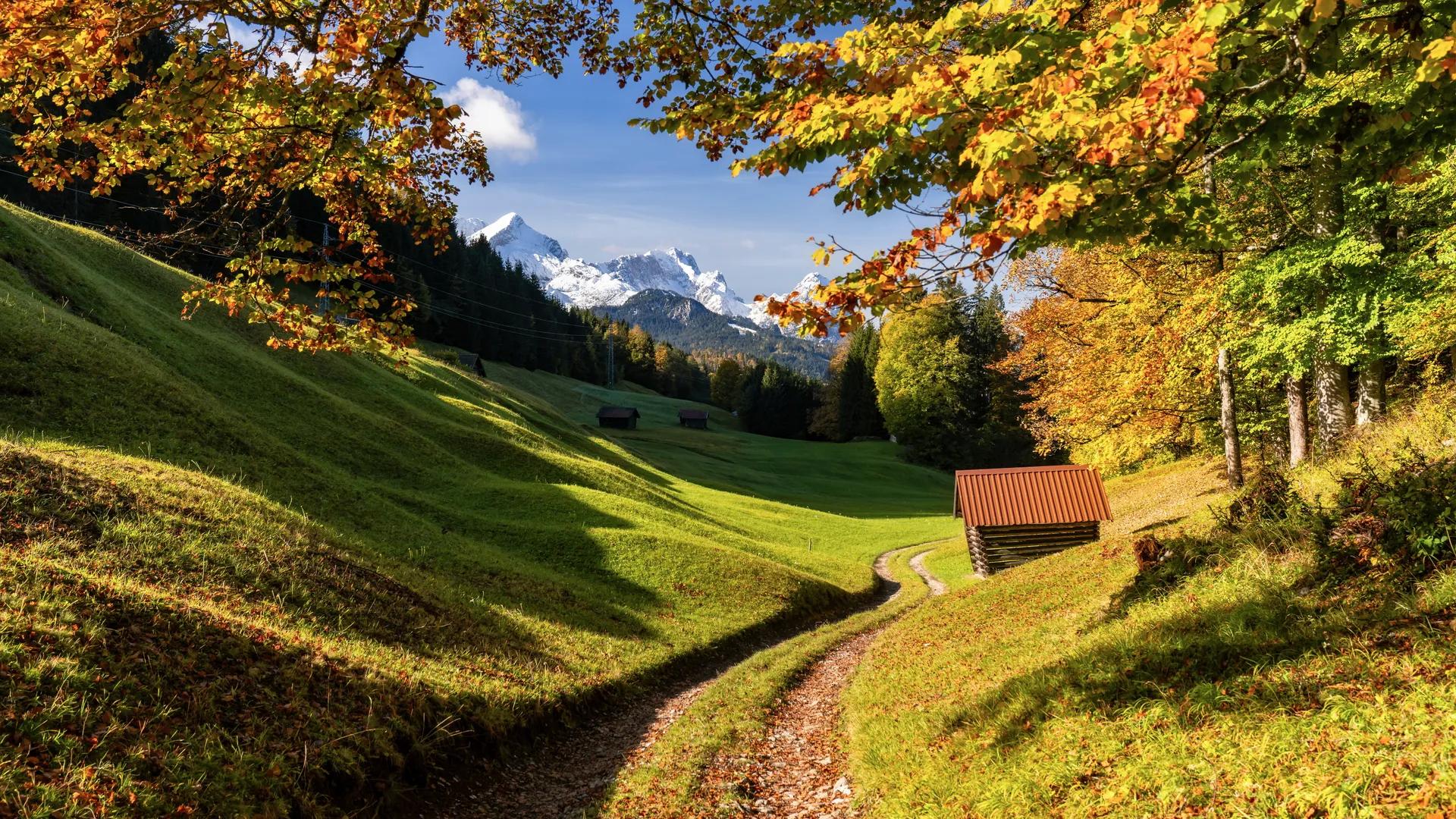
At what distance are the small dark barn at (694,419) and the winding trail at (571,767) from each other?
94.5 meters

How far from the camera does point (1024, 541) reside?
97.8 feet

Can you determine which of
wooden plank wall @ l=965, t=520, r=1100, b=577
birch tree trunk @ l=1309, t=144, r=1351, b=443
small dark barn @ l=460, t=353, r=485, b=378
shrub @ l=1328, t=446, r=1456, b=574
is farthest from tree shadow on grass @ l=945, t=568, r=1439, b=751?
small dark barn @ l=460, t=353, r=485, b=378

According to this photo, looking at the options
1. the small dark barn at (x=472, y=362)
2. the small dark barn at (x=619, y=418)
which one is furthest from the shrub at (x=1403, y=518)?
the small dark barn at (x=619, y=418)

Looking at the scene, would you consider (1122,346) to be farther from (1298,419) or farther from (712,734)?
(712,734)

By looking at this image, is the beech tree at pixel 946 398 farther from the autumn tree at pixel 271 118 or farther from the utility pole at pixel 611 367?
the autumn tree at pixel 271 118

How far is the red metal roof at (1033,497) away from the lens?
2931 cm

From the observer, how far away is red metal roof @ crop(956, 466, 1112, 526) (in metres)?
29.3

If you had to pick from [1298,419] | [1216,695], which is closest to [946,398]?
[1298,419]

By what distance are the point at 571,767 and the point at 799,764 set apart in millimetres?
3672

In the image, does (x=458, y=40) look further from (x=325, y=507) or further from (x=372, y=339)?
(x=325, y=507)

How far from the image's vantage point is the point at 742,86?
8.61 m

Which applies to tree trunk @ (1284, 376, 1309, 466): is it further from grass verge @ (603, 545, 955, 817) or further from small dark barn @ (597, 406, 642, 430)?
small dark barn @ (597, 406, 642, 430)

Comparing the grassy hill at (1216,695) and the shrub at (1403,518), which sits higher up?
the shrub at (1403,518)

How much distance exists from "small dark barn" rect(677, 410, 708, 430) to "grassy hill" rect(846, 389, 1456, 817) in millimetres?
98047
